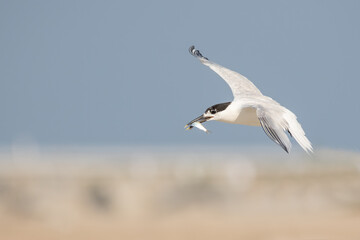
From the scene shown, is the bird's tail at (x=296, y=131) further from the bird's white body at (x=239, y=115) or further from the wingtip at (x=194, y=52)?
the wingtip at (x=194, y=52)

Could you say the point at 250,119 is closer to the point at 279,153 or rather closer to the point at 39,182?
the point at 39,182

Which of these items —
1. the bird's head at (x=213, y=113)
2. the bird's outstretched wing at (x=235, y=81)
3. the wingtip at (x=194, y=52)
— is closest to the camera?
the bird's head at (x=213, y=113)

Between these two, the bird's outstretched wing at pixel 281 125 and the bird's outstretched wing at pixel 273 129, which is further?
the bird's outstretched wing at pixel 281 125

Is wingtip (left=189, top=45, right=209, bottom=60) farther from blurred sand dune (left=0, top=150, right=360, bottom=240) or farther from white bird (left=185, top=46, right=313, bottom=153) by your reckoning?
blurred sand dune (left=0, top=150, right=360, bottom=240)

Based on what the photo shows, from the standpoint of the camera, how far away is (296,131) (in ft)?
53.2

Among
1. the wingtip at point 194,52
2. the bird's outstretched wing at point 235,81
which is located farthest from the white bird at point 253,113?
the wingtip at point 194,52

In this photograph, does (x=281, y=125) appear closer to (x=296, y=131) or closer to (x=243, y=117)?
(x=296, y=131)

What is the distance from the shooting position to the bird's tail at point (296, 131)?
620 inches

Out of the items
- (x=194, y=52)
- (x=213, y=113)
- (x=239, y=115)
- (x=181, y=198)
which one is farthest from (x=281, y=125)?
(x=181, y=198)

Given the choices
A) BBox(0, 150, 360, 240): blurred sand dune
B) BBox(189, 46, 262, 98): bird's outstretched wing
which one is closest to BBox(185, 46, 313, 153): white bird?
BBox(189, 46, 262, 98): bird's outstretched wing

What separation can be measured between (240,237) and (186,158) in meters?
7.36

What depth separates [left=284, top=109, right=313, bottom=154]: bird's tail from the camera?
15.8 metres

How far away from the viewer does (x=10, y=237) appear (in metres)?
29.9

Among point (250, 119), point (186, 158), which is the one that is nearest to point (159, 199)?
point (186, 158)
